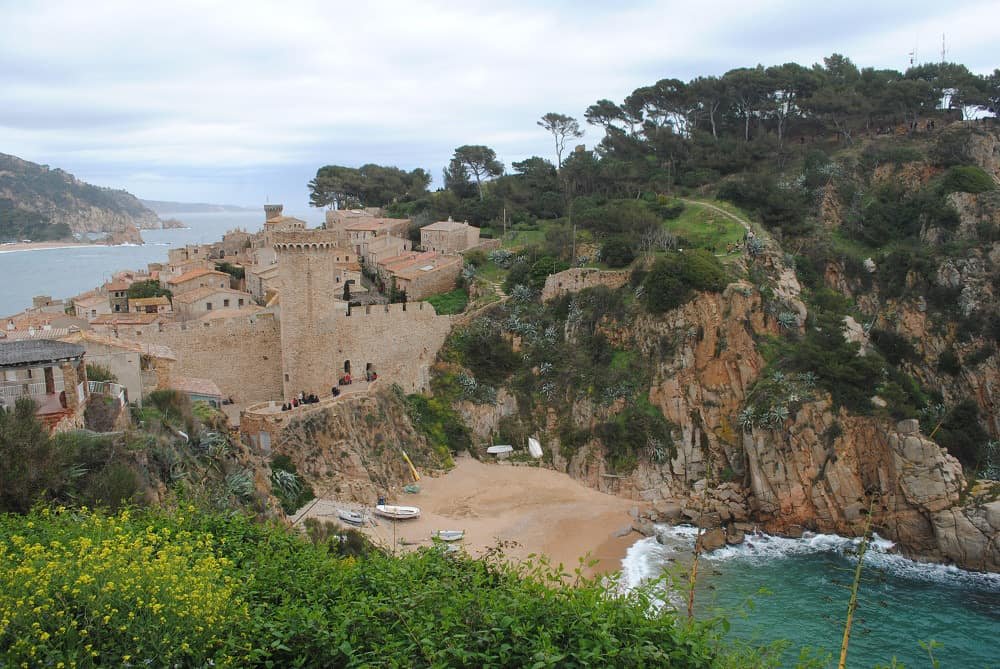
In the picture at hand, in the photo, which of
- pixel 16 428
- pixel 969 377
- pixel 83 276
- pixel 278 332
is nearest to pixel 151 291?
pixel 278 332

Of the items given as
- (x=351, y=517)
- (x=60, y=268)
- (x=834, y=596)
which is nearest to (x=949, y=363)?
(x=834, y=596)

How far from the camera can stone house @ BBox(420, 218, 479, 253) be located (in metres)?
40.2

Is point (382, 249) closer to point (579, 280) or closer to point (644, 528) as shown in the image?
point (579, 280)

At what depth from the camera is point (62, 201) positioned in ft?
480

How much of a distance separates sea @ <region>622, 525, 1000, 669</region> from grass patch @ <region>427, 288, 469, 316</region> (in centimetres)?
1301

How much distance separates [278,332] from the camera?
1038 inches

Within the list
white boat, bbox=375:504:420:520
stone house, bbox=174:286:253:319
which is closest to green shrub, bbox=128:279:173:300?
stone house, bbox=174:286:253:319

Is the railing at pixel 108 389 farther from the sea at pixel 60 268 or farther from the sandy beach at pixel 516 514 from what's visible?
the sea at pixel 60 268

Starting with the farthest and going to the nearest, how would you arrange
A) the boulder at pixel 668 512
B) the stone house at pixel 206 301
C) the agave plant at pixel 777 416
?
the stone house at pixel 206 301
the agave plant at pixel 777 416
the boulder at pixel 668 512

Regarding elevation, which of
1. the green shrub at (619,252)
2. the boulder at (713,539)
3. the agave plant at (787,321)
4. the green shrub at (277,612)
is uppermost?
the green shrub at (619,252)

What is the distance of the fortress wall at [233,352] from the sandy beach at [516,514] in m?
5.47

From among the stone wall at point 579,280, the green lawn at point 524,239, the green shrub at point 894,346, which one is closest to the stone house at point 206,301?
the stone wall at point 579,280

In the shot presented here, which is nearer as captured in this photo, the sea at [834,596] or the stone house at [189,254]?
the sea at [834,596]

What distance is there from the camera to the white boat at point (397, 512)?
23125 mm
